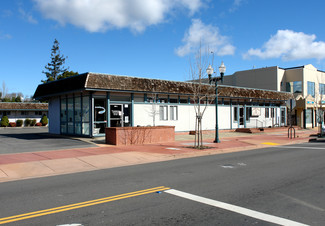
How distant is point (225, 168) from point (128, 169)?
11.3ft

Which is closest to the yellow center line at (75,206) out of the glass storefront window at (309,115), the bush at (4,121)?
the glass storefront window at (309,115)

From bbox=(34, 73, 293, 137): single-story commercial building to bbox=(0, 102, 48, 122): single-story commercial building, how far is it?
2424 centimetres

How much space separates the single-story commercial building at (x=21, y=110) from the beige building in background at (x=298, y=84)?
108ft

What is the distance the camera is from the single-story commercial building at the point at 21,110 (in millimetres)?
44844

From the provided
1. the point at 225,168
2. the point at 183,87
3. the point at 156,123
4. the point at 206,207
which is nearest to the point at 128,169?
the point at 225,168

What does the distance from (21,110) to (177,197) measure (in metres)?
45.7

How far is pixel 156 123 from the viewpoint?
74.2ft

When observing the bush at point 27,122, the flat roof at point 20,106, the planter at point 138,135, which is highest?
the flat roof at point 20,106

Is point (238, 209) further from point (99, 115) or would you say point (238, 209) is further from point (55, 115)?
point (55, 115)

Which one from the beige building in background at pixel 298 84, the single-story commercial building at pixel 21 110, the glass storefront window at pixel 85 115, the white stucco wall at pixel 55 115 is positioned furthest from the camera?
the single-story commercial building at pixel 21 110

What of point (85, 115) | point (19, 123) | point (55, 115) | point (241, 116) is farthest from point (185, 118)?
point (19, 123)

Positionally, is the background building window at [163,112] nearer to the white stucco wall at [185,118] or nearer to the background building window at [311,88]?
the white stucco wall at [185,118]

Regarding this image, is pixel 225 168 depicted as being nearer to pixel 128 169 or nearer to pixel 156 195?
pixel 128 169

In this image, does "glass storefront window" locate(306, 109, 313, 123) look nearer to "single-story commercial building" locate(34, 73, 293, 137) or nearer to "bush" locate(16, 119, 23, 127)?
"single-story commercial building" locate(34, 73, 293, 137)
